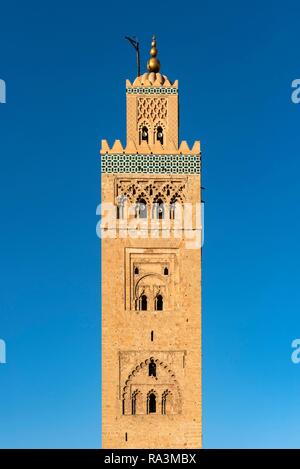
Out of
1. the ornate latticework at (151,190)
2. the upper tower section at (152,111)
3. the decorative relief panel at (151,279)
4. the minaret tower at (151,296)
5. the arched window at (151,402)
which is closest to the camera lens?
the minaret tower at (151,296)

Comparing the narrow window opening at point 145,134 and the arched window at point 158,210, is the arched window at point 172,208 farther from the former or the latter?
the narrow window opening at point 145,134

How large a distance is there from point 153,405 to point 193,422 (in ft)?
3.00

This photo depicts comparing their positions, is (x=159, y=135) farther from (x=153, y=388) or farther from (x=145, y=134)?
(x=153, y=388)

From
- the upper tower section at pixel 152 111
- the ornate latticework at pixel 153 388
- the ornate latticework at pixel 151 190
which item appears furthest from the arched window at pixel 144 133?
the ornate latticework at pixel 153 388

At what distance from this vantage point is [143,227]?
22047 millimetres

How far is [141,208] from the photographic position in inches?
874

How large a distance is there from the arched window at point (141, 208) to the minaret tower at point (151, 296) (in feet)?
0.07

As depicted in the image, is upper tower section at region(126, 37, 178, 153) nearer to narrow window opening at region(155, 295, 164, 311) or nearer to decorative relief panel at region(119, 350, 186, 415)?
narrow window opening at region(155, 295, 164, 311)

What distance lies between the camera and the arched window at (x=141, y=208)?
22.1 meters

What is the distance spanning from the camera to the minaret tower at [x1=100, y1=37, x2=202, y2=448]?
70.2 ft
